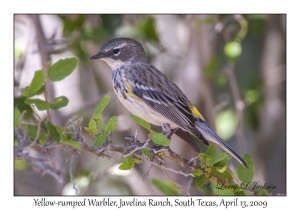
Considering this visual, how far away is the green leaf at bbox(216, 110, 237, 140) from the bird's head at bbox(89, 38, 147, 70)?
1.37m

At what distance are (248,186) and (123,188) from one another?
2.53 metres

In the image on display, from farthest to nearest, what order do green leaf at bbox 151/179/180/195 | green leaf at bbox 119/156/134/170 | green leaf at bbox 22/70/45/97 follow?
1. green leaf at bbox 151/179/180/195
2. green leaf at bbox 119/156/134/170
3. green leaf at bbox 22/70/45/97

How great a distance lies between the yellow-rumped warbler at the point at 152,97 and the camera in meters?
4.54

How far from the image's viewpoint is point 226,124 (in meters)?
6.08

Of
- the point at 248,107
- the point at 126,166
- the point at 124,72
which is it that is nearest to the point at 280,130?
the point at 248,107

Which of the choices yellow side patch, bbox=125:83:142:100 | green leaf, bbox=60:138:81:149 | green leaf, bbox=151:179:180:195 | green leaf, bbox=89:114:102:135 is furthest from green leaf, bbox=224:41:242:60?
green leaf, bbox=60:138:81:149

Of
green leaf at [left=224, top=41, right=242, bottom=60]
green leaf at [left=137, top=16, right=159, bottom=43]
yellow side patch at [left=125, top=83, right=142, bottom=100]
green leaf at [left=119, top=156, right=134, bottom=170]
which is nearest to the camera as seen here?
green leaf at [left=119, top=156, right=134, bottom=170]

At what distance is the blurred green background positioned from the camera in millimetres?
5676

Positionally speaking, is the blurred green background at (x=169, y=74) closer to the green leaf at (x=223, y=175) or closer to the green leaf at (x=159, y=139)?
the green leaf at (x=223, y=175)

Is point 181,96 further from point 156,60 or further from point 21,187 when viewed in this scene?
point 21,187

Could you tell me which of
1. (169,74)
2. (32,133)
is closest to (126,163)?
(32,133)

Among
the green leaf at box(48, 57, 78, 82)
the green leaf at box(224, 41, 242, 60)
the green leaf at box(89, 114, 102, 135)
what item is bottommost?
the green leaf at box(89, 114, 102, 135)

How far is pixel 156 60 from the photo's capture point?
6672 millimetres

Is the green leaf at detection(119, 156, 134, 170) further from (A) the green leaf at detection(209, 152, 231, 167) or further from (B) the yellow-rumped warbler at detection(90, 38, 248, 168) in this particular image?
(B) the yellow-rumped warbler at detection(90, 38, 248, 168)
